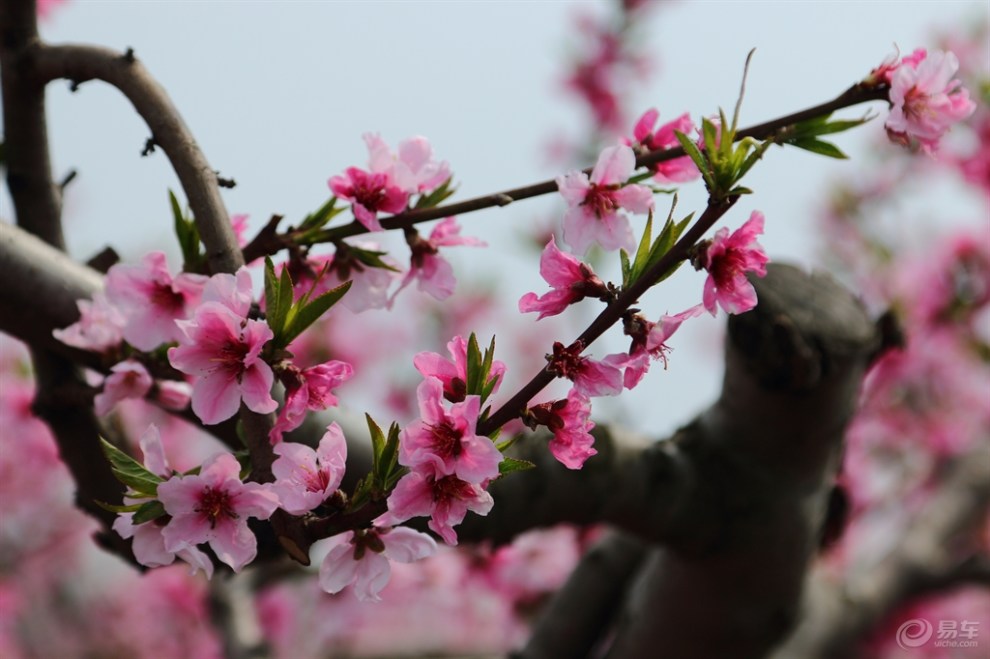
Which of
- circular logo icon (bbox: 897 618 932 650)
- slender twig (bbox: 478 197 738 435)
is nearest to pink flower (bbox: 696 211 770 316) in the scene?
slender twig (bbox: 478 197 738 435)

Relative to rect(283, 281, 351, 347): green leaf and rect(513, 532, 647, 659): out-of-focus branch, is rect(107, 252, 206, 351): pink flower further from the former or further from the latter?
rect(513, 532, 647, 659): out-of-focus branch

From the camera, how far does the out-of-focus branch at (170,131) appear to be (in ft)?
2.97

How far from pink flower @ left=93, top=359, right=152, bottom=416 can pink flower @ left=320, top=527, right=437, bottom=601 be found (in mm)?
435

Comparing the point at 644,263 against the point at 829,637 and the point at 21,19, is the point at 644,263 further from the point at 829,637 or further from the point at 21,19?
the point at 829,637

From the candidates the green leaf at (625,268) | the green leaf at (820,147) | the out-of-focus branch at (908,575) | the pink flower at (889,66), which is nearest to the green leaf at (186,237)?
the green leaf at (625,268)

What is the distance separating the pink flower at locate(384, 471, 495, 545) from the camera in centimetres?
76

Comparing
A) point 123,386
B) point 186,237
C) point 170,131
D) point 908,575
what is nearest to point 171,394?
point 123,386

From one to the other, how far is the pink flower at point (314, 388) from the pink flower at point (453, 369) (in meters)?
0.07

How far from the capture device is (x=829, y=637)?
2.39m

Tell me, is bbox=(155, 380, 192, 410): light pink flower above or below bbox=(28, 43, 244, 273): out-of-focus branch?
below

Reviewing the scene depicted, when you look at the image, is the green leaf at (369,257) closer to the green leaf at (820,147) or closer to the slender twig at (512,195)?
the slender twig at (512,195)

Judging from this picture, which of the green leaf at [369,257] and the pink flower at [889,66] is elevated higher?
the pink flower at [889,66]

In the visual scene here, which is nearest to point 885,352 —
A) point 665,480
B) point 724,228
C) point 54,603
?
point 665,480

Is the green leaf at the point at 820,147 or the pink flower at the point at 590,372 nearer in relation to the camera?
the pink flower at the point at 590,372
